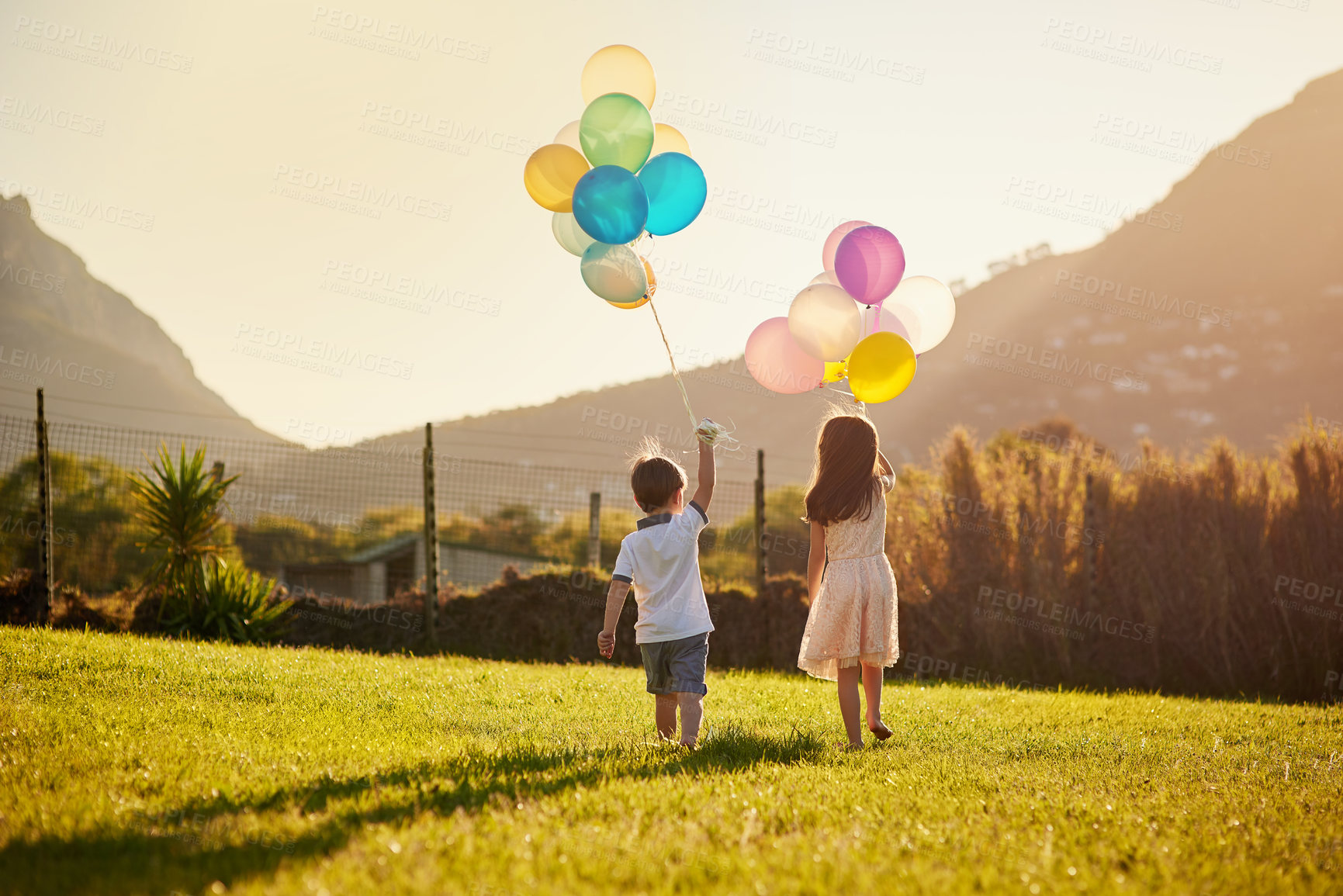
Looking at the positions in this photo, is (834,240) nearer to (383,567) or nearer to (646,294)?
(646,294)

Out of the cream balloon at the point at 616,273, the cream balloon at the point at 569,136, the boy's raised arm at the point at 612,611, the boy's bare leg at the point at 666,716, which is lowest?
the boy's bare leg at the point at 666,716

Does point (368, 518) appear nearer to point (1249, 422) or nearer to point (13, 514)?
point (13, 514)

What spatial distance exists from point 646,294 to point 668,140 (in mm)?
1236

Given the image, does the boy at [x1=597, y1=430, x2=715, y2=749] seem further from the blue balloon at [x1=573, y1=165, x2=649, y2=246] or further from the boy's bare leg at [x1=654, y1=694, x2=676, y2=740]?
the blue balloon at [x1=573, y1=165, x2=649, y2=246]

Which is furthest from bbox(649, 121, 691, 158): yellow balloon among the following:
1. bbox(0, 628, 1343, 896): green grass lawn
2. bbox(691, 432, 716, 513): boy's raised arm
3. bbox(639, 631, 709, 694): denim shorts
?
bbox(0, 628, 1343, 896): green grass lawn

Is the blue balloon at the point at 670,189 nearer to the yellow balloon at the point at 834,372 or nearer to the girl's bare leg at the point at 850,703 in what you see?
the yellow balloon at the point at 834,372

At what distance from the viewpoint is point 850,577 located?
185 inches

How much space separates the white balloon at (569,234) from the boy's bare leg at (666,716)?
9.62 ft

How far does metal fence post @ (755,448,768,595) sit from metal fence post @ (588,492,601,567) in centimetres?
301

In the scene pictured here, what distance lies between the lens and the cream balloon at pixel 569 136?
5.57 m

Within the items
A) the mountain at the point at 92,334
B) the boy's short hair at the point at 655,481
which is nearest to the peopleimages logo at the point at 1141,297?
the boy's short hair at the point at 655,481

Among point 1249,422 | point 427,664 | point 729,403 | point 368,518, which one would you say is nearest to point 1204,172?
point 1249,422

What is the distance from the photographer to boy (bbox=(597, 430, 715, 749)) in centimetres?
437

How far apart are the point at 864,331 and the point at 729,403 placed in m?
62.4
